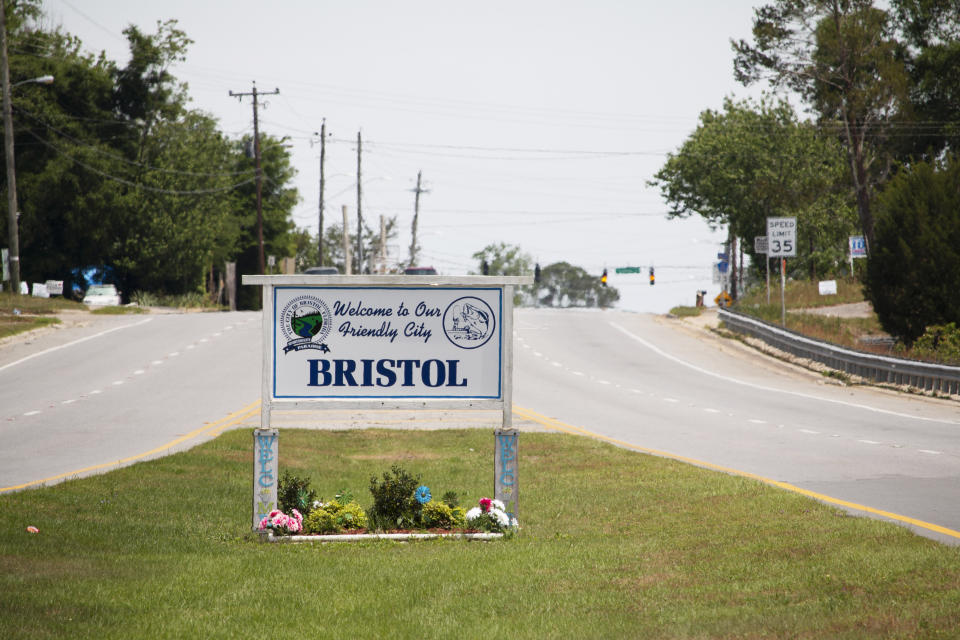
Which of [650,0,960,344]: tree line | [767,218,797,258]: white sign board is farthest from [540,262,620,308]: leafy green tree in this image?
[767,218,797,258]: white sign board

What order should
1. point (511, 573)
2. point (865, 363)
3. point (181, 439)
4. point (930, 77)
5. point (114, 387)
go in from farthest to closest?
point (930, 77), point (865, 363), point (114, 387), point (181, 439), point (511, 573)

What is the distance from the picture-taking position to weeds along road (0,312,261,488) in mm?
17156

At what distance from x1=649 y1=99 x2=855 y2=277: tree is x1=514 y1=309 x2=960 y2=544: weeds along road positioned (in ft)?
88.8

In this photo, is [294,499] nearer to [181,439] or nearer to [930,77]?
[181,439]

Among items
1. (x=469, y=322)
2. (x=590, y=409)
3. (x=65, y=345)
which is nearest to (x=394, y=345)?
(x=469, y=322)

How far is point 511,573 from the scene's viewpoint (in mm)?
7414

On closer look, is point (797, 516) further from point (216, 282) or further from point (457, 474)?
point (216, 282)

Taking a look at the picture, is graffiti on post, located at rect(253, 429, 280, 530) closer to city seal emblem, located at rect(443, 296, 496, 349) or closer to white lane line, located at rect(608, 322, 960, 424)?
city seal emblem, located at rect(443, 296, 496, 349)

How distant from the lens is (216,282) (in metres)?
96.8

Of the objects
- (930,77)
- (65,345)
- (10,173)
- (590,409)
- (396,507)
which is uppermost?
(930,77)

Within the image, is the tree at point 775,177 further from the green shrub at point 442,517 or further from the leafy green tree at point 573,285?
the leafy green tree at point 573,285

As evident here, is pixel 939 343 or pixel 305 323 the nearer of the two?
pixel 305 323

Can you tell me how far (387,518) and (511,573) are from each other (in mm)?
2331

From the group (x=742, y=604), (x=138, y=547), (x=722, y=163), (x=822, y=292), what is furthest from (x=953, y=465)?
(x=722, y=163)
